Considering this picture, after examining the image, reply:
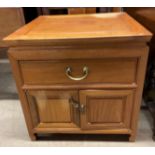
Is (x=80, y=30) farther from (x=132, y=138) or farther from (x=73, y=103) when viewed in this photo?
(x=132, y=138)

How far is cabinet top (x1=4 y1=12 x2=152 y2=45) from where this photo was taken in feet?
2.12

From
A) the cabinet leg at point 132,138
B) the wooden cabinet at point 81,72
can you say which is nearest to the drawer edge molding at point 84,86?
the wooden cabinet at point 81,72

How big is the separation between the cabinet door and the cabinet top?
226 millimetres

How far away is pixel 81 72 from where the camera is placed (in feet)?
2.38

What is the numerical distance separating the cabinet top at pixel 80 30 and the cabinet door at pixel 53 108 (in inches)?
8.9

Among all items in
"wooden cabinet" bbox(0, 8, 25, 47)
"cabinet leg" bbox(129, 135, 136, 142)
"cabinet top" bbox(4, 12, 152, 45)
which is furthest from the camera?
"wooden cabinet" bbox(0, 8, 25, 47)

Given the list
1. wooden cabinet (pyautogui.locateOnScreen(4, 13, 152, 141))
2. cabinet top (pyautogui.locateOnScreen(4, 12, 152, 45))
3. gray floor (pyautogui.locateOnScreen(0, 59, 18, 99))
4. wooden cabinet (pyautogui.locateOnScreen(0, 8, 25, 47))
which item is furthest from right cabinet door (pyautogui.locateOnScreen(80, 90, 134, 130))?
gray floor (pyautogui.locateOnScreen(0, 59, 18, 99))

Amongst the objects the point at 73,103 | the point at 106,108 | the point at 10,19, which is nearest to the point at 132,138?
the point at 106,108

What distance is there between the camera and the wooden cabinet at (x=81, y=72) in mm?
664

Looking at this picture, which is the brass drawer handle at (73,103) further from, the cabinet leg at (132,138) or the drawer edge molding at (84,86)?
the cabinet leg at (132,138)

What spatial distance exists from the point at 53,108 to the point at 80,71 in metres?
0.22

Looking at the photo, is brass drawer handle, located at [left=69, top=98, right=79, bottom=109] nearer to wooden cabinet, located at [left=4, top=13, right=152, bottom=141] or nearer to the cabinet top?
wooden cabinet, located at [left=4, top=13, right=152, bottom=141]

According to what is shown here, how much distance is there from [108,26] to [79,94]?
0.30 metres
